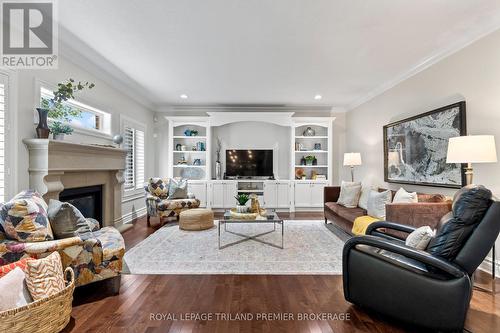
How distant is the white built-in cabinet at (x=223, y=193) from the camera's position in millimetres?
6316

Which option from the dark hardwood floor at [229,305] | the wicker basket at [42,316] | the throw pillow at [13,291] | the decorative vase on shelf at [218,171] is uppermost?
the decorative vase on shelf at [218,171]

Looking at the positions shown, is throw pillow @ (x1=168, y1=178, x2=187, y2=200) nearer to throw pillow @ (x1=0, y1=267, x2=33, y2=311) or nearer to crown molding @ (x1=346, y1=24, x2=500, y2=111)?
throw pillow @ (x1=0, y1=267, x2=33, y2=311)

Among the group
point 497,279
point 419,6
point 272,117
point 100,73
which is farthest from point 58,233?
point 272,117

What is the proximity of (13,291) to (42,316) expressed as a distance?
0.83 feet

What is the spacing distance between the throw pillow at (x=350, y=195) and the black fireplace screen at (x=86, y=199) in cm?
425

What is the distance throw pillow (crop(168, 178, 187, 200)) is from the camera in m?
5.36

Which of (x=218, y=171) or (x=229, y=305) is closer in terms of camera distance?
(x=229, y=305)

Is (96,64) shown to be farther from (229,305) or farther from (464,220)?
(464,220)

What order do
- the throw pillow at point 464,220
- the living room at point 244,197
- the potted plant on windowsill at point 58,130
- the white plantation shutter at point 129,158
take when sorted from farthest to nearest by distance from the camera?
the white plantation shutter at point 129,158
the potted plant on windowsill at point 58,130
the living room at point 244,197
the throw pillow at point 464,220

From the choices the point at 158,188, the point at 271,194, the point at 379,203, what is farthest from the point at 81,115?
the point at 379,203

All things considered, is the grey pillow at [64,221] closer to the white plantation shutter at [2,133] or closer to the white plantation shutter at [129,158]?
the white plantation shutter at [2,133]

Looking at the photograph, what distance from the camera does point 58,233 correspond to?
2.23 metres

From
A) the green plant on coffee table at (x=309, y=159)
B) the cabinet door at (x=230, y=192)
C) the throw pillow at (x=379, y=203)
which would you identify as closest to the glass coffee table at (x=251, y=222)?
the throw pillow at (x=379, y=203)

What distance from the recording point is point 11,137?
2.59 meters
